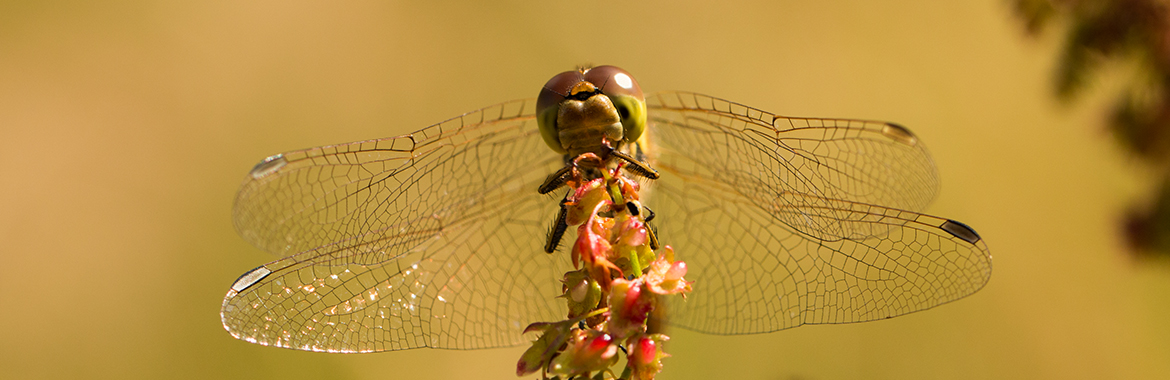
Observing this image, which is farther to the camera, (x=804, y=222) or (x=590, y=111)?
(x=804, y=222)

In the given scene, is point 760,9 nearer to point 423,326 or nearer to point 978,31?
point 978,31

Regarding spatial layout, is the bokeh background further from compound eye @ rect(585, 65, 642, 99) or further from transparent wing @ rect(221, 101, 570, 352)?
compound eye @ rect(585, 65, 642, 99)

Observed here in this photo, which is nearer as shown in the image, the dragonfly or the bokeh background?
the dragonfly

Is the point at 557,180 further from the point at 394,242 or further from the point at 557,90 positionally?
the point at 394,242

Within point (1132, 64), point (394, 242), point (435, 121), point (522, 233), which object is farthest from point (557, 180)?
point (435, 121)

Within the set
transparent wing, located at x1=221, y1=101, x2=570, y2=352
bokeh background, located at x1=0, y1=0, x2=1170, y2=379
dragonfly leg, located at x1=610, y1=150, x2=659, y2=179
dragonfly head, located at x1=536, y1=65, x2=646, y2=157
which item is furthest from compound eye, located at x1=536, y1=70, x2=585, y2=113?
bokeh background, located at x1=0, y1=0, x2=1170, y2=379

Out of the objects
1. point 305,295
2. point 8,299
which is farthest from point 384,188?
point 8,299

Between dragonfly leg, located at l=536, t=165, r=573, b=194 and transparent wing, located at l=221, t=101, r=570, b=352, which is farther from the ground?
dragonfly leg, located at l=536, t=165, r=573, b=194
